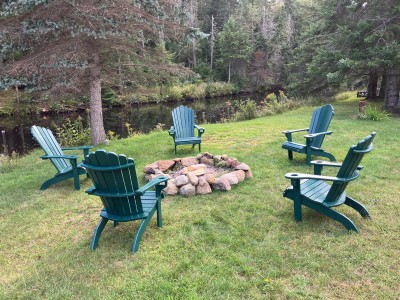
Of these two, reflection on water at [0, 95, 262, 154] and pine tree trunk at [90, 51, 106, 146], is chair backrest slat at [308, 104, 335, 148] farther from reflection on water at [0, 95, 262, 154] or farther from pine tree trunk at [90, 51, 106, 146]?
reflection on water at [0, 95, 262, 154]

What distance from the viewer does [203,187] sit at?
12.4 feet

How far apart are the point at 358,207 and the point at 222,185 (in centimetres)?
153

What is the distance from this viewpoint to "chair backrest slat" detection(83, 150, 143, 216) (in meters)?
2.45

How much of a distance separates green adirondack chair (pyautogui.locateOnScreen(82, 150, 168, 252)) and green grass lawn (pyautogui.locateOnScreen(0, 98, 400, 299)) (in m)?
0.28

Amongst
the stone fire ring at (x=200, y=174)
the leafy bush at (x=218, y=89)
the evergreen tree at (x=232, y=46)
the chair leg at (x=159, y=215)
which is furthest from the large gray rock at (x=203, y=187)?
the evergreen tree at (x=232, y=46)

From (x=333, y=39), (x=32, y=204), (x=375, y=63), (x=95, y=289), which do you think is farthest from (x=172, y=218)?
(x=333, y=39)

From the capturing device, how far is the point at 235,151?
5715mm

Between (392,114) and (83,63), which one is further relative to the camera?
(392,114)

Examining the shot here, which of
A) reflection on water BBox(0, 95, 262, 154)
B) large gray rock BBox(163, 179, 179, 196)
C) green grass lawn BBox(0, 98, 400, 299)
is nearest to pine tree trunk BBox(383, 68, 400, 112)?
reflection on water BBox(0, 95, 262, 154)

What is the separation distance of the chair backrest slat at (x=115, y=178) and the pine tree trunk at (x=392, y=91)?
30.3ft

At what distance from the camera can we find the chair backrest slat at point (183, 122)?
233 inches

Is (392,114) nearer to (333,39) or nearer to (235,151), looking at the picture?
(333,39)

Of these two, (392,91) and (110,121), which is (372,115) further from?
(110,121)

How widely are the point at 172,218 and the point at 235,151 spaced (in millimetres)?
2788
